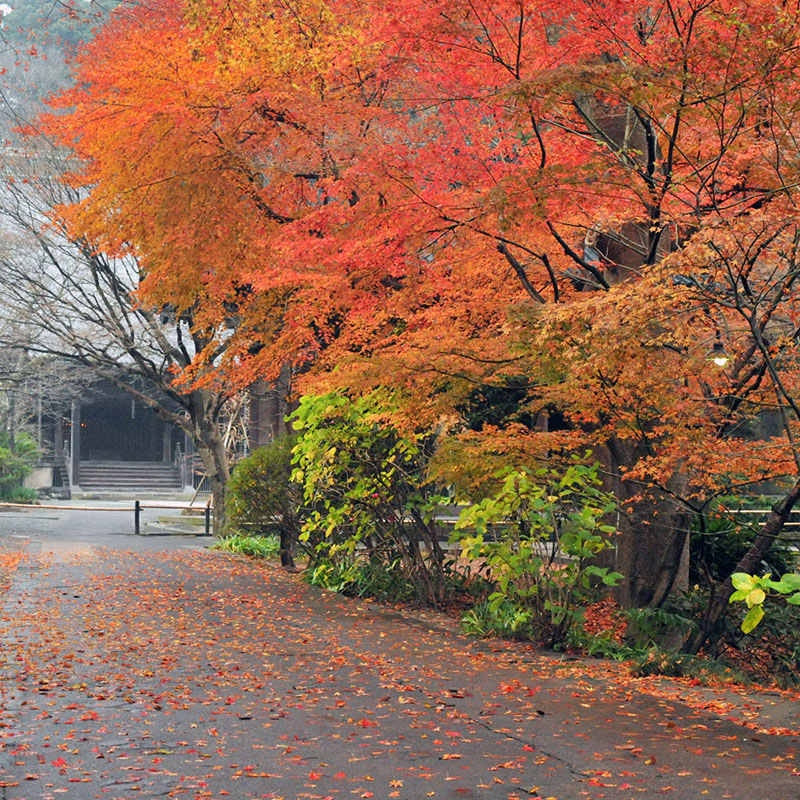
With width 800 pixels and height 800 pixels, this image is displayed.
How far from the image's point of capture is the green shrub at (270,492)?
17344 millimetres

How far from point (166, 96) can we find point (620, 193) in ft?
24.1

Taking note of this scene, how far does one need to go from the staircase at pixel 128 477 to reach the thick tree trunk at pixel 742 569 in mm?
33932

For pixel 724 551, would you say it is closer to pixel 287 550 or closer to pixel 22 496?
pixel 287 550

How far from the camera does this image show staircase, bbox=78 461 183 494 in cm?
4191

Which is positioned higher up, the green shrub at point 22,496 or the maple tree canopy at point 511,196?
the maple tree canopy at point 511,196

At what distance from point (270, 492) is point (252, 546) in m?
4.41

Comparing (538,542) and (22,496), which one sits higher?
(538,542)

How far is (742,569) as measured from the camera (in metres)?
9.69

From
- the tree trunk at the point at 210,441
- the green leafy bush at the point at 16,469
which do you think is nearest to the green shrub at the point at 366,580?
the tree trunk at the point at 210,441

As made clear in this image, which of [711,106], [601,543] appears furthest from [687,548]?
[711,106]

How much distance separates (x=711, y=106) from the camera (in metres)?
8.78

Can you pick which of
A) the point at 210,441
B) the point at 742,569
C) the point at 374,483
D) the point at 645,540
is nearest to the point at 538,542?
the point at 645,540

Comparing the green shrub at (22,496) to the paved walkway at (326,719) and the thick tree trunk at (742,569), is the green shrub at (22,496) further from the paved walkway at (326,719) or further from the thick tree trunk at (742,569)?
the thick tree trunk at (742,569)

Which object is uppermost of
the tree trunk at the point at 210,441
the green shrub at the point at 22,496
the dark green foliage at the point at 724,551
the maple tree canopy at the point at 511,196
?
the maple tree canopy at the point at 511,196
